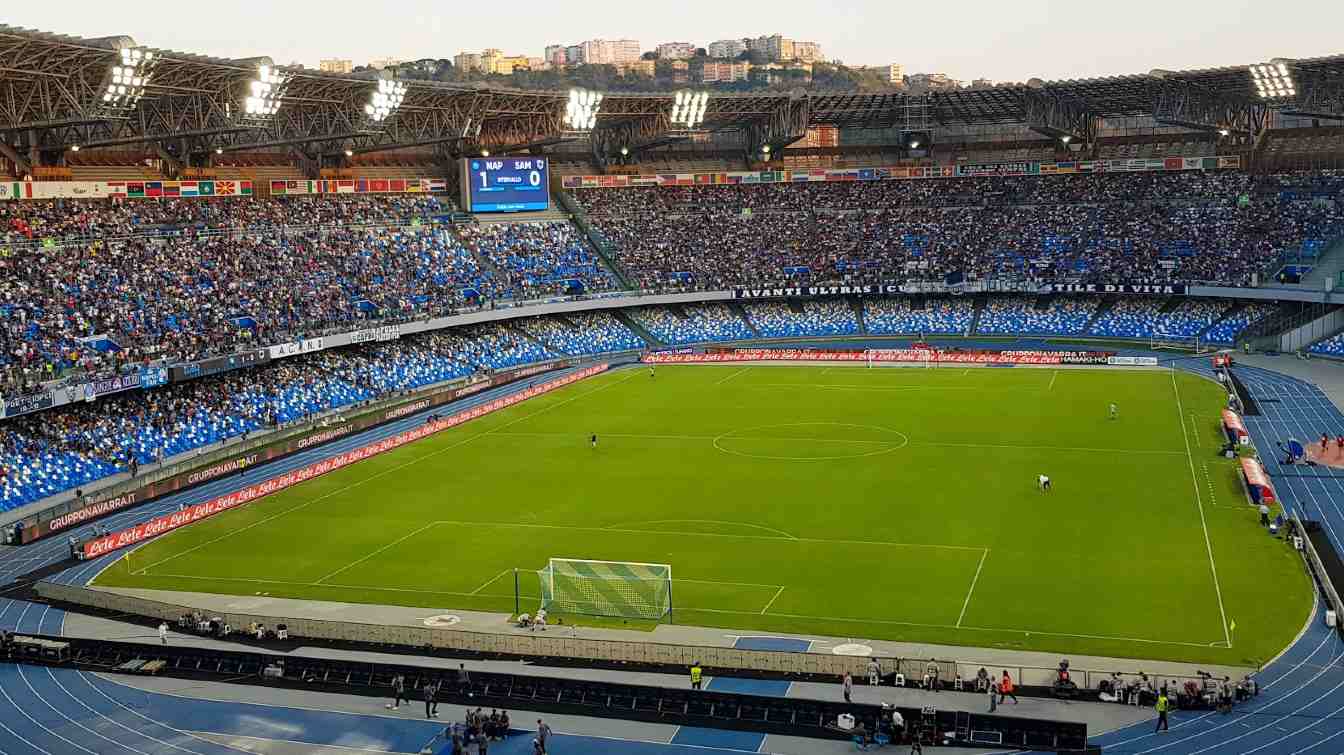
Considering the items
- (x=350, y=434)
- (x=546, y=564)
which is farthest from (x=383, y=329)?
(x=546, y=564)

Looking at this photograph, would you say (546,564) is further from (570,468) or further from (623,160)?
(623,160)

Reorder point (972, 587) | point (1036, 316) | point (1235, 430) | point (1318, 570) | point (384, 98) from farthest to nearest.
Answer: point (1036, 316)
point (384, 98)
point (1235, 430)
point (972, 587)
point (1318, 570)

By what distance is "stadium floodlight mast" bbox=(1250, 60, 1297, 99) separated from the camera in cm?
7888

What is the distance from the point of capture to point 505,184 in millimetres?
95000

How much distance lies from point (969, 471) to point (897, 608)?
17.4 m

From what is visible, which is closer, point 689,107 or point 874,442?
point 874,442

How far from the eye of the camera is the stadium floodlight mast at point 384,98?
2943 inches

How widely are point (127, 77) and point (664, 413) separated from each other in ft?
100

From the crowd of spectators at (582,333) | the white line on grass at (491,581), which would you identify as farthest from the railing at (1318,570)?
the crowd of spectators at (582,333)

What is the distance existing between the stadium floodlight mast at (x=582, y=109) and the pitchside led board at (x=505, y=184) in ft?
18.2

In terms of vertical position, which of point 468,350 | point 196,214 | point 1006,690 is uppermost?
point 196,214

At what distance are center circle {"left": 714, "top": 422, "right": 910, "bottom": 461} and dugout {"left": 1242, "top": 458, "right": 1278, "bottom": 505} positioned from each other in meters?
14.9

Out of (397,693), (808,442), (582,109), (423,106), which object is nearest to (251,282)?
(423,106)

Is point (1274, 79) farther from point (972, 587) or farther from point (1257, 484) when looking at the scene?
point (972, 587)
